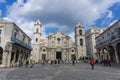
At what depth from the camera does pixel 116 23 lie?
25000mm

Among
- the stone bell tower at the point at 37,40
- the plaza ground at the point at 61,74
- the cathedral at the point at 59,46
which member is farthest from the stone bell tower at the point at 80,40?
the plaza ground at the point at 61,74

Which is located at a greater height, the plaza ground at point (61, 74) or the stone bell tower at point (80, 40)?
the stone bell tower at point (80, 40)

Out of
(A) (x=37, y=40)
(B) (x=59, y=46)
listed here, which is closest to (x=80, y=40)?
(B) (x=59, y=46)

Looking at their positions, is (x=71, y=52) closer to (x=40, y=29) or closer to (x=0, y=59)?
(x=40, y=29)

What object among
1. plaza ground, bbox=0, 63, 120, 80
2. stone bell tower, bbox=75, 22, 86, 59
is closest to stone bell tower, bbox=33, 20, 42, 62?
stone bell tower, bbox=75, 22, 86, 59

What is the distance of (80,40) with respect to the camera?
52.3 m

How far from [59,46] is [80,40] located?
9341mm

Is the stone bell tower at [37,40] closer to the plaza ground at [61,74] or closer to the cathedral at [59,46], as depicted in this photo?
the cathedral at [59,46]

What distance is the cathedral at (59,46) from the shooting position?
50656mm

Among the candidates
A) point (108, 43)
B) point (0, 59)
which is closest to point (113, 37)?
A: point (108, 43)

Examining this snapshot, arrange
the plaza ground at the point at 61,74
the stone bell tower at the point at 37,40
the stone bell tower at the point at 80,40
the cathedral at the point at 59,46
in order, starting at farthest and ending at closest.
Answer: the cathedral at the point at 59,46
the stone bell tower at the point at 80,40
the stone bell tower at the point at 37,40
the plaza ground at the point at 61,74

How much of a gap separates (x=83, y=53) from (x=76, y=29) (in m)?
10.9

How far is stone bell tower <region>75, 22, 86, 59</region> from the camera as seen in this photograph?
50453mm

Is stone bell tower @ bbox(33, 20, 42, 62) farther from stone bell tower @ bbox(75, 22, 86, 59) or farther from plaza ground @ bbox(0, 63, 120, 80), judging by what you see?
plaza ground @ bbox(0, 63, 120, 80)
